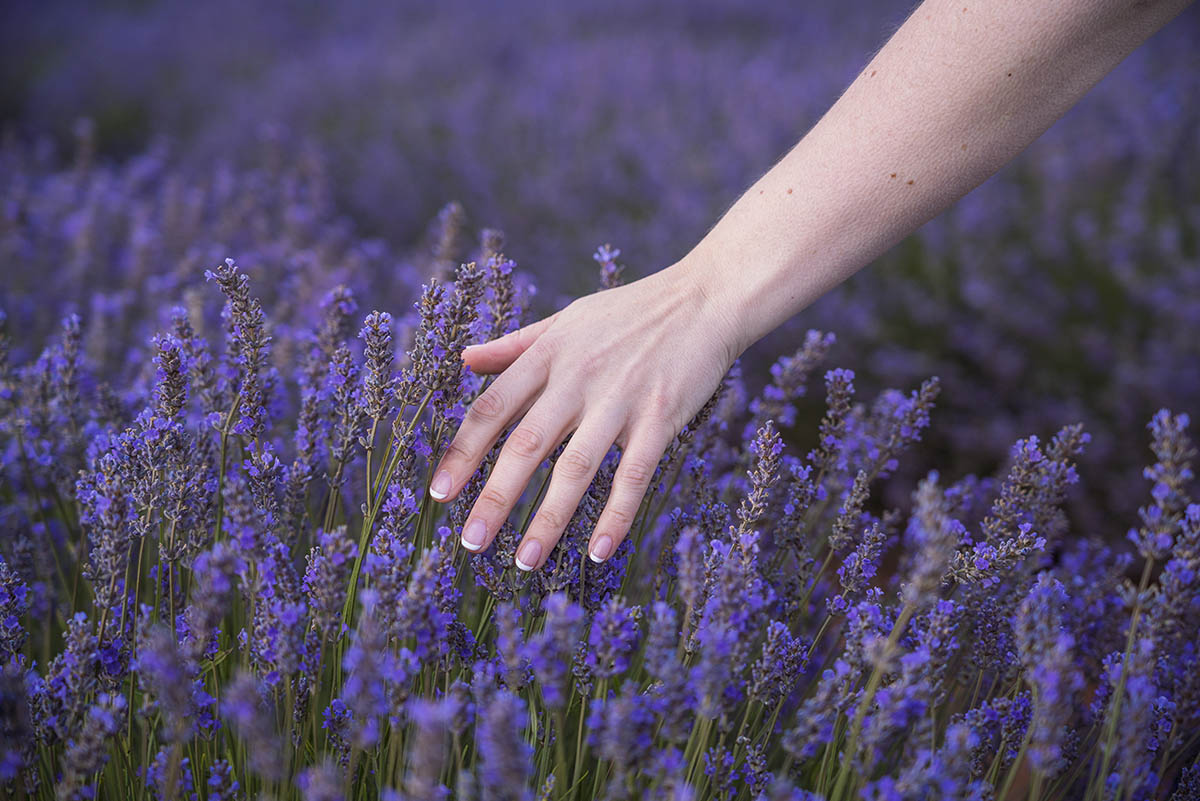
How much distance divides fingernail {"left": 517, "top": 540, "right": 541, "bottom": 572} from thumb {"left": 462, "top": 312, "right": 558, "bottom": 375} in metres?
0.35

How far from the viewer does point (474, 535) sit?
4.36ft

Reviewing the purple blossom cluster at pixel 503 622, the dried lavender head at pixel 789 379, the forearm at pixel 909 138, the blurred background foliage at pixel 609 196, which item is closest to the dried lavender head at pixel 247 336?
the purple blossom cluster at pixel 503 622

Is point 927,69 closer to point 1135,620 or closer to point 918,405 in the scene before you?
point 918,405

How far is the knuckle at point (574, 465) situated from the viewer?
1.36 metres

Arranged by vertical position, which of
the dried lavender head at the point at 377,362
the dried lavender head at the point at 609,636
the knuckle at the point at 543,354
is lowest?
the dried lavender head at the point at 609,636

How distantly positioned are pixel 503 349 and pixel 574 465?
0.89 ft

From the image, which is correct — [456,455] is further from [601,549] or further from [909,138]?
[909,138]

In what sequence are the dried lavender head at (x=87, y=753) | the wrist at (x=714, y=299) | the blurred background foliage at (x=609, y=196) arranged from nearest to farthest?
the dried lavender head at (x=87, y=753)
the wrist at (x=714, y=299)
the blurred background foliage at (x=609, y=196)

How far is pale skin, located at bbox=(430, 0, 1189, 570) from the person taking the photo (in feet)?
4.52

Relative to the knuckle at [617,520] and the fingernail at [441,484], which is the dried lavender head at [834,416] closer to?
the knuckle at [617,520]

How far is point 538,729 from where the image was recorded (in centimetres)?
136

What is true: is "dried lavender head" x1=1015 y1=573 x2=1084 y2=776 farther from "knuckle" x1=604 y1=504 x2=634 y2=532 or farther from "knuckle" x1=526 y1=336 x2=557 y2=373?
"knuckle" x1=526 y1=336 x2=557 y2=373

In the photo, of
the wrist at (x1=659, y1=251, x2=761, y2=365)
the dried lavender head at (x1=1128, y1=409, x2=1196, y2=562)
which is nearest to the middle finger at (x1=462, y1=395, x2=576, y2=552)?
the wrist at (x1=659, y1=251, x2=761, y2=365)

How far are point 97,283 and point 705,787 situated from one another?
2.98 metres
